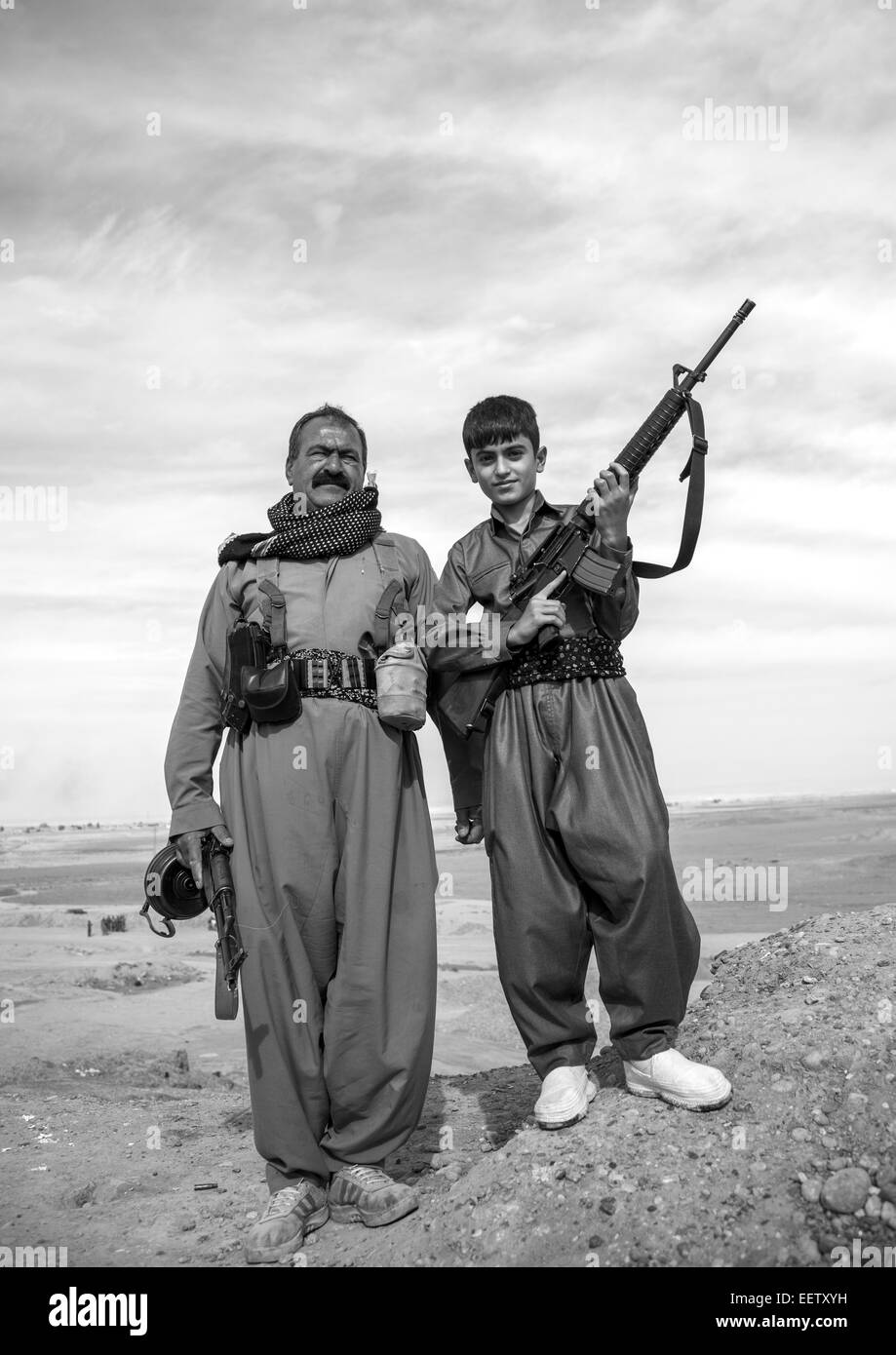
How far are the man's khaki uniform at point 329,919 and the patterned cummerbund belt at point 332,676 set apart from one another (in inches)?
1.4

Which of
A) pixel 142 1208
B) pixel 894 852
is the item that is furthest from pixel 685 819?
pixel 142 1208

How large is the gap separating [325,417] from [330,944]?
199 centimetres

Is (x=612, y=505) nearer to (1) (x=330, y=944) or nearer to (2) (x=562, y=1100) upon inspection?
(1) (x=330, y=944)

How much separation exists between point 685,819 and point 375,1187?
114 ft

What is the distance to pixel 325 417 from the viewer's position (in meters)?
4.00

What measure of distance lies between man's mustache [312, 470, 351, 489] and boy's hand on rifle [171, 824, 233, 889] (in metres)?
1.35

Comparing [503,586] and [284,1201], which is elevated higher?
[503,586]

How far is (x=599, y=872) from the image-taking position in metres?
3.38

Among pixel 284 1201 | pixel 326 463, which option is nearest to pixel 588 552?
pixel 326 463

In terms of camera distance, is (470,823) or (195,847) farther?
(470,823)

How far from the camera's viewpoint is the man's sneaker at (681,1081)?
334cm

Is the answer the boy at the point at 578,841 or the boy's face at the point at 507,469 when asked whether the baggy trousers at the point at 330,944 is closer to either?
the boy at the point at 578,841
